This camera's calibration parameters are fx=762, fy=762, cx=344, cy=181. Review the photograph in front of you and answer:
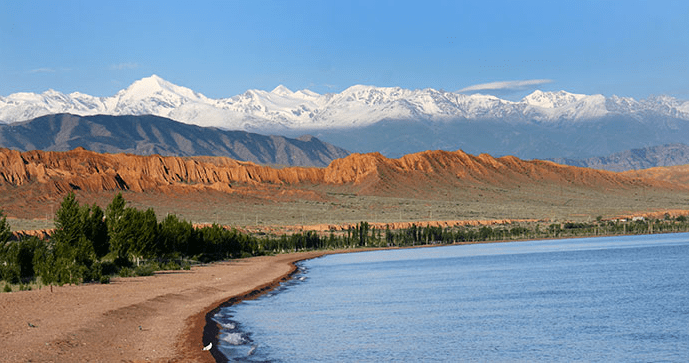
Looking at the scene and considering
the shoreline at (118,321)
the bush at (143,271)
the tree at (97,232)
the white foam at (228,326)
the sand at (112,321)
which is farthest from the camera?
the tree at (97,232)

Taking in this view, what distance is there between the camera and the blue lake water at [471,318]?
2831cm

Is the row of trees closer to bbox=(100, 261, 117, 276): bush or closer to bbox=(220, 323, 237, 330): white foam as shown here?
bbox=(100, 261, 117, 276): bush

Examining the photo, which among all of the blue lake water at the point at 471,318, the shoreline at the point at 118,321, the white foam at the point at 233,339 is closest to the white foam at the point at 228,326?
the blue lake water at the point at 471,318

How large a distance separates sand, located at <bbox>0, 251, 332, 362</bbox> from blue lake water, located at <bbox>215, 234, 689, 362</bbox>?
6.46 feet

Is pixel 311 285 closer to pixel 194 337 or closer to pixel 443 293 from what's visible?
pixel 443 293

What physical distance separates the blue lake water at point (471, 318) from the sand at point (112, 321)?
1.97 m

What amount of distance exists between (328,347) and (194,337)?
16.9ft

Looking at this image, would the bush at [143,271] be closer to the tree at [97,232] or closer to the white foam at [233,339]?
the tree at [97,232]

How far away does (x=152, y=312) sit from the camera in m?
35.7

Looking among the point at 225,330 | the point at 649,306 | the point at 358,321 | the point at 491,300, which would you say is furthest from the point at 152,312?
the point at 649,306

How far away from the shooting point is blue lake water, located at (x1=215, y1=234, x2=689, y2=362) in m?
28.3

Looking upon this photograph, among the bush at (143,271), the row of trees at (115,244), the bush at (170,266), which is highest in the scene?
the row of trees at (115,244)

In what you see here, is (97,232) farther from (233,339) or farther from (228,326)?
(233,339)

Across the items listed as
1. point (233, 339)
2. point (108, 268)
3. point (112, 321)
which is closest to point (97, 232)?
point (108, 268)
